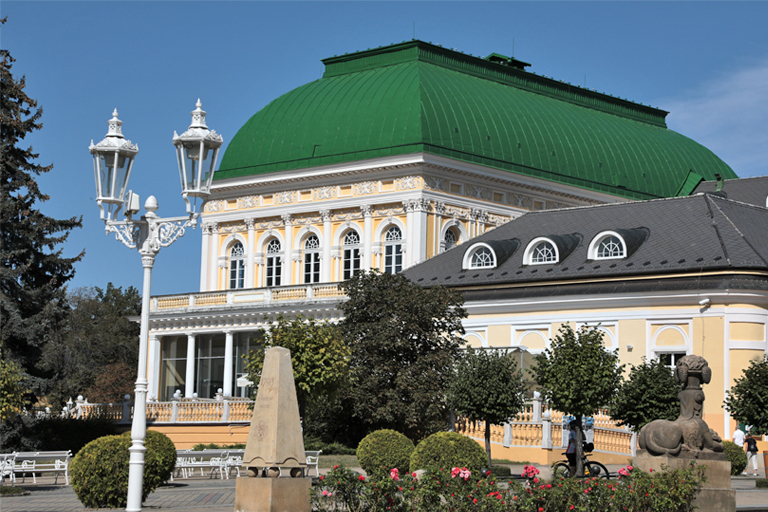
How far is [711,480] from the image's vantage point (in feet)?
68.1

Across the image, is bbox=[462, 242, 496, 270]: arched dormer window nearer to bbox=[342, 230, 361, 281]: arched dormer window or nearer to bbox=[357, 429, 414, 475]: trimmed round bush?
bbox=[342, 230, 361, 281]: arched dormer window

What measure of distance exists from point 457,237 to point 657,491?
47.3 metres

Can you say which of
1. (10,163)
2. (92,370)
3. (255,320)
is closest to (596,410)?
(10,163)

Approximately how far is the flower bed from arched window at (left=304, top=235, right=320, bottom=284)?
50.4 meters

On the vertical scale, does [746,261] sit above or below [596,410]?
above

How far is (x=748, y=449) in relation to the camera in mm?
36250

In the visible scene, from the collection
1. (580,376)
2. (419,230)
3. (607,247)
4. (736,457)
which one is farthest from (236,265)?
(736,457)

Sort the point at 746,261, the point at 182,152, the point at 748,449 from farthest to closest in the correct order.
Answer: the point at 746,261 < the point at 748,449 < the point at 182,152

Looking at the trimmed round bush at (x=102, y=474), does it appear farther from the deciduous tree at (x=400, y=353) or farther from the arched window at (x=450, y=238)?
the arched window at (x=450, y=238)

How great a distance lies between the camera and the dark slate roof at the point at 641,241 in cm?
4434

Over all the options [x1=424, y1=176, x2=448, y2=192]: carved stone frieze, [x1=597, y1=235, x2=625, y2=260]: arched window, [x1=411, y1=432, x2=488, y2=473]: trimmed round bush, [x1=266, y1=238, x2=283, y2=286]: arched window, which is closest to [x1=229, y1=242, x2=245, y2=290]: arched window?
[x1=266, y1=238, x2=283, y2=286]: arched window

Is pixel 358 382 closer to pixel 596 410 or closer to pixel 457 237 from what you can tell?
pixel 596 410

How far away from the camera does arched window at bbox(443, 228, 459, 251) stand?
65.2 meters

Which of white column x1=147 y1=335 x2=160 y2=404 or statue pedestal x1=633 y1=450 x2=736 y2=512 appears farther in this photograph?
white column x1=147 y1=335 x2=160 y2=404
